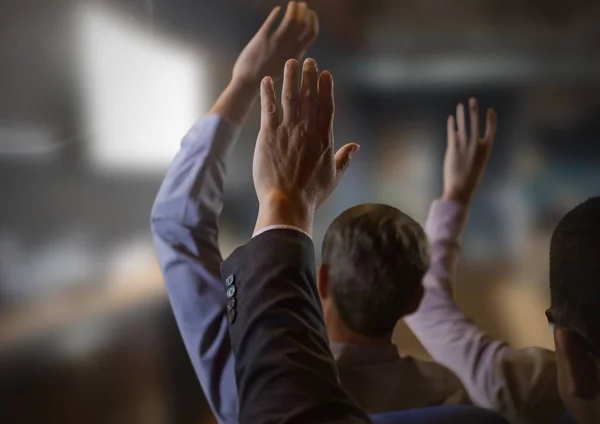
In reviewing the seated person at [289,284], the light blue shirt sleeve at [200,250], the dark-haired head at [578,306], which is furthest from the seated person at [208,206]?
the dark-haired head at [578,306]

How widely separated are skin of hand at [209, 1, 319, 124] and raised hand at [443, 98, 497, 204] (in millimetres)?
273

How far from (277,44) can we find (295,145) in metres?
0.23

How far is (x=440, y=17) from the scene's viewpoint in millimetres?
943

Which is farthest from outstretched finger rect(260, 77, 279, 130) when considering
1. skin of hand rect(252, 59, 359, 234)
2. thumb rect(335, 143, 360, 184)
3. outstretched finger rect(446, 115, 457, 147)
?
outstretched finger rect(446, 115, 457, 147)

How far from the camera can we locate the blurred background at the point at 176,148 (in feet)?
3.07

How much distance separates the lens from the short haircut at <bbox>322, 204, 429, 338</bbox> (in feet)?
2.96

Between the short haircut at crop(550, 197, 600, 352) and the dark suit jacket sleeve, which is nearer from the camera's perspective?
the dark suit jacket sleeve

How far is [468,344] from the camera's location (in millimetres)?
934

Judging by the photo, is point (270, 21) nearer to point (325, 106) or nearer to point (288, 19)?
point (288, 19)

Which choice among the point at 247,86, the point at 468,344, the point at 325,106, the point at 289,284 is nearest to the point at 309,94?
the point at 325,106

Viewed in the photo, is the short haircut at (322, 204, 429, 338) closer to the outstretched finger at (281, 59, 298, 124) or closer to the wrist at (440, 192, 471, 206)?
the wrist at (440, 192, 471, 206)

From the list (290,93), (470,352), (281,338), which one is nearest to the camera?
(281,338)

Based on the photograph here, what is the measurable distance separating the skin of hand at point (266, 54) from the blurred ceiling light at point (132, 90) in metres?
0.05

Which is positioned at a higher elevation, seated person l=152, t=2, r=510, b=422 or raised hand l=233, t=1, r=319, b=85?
raised hand l=233, t=1, r=319, b=85
